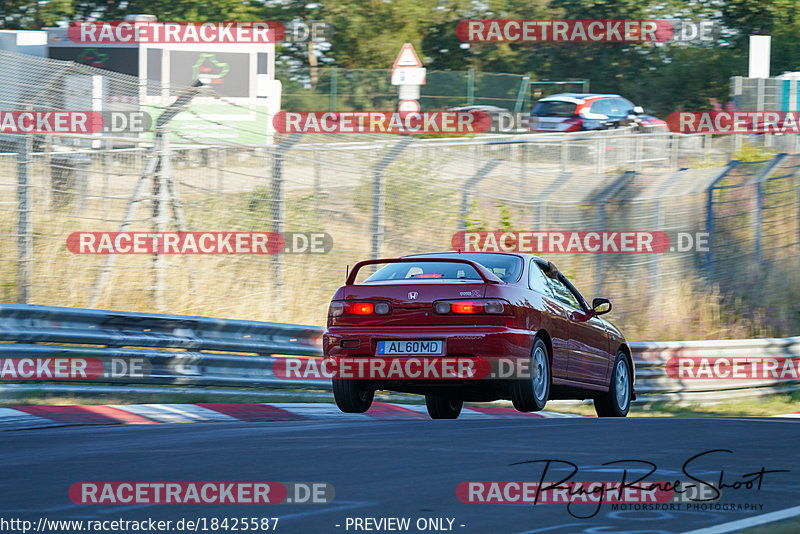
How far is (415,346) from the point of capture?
9.09m

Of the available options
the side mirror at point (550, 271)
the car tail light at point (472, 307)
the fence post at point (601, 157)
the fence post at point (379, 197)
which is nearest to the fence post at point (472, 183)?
the fence post at point (379, 197)

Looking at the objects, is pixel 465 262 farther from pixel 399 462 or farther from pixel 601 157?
pixel 601 157

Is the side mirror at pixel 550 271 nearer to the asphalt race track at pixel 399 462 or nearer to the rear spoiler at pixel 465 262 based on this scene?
the rear spoiler at pixel 465 262

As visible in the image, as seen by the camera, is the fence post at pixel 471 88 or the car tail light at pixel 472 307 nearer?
the car tail light at pixel 472 307

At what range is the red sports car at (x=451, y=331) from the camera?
9.04 m

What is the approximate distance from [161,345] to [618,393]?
4.50 metres

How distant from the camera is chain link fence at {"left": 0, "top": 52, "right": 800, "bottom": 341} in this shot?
46.5 feet

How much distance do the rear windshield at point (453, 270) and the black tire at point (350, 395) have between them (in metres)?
0.88

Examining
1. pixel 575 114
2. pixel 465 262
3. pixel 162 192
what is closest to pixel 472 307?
pixel 465 262

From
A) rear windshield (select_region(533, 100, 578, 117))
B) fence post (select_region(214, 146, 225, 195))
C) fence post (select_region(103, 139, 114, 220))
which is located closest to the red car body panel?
fence post (select_region(214, 146, 225, 195))

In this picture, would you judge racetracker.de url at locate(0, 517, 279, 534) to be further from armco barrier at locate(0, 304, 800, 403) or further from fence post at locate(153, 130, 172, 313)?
fence post at locate(153, 130, 172, 313)

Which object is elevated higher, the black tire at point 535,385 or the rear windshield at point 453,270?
the rear windshield at point 453,270

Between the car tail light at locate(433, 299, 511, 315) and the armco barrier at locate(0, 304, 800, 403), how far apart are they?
328 centimetres

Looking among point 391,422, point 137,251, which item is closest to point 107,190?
point 137,251
